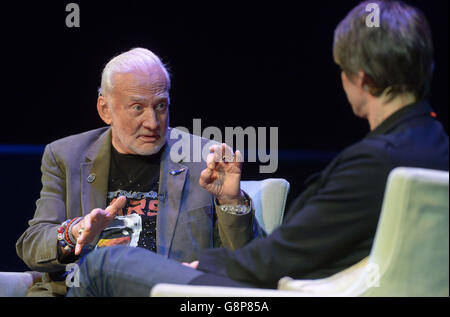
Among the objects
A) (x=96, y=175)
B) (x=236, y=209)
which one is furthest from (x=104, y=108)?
(x=236, y=209)

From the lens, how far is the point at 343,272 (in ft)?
5.14

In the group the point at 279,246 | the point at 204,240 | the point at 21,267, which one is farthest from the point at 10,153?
the point at 279,246

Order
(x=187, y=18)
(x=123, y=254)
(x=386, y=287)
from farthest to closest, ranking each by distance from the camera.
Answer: (x=187, y=18) < (x=123, y=254) < (x=386, y=287)

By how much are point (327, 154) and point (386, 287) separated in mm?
2632

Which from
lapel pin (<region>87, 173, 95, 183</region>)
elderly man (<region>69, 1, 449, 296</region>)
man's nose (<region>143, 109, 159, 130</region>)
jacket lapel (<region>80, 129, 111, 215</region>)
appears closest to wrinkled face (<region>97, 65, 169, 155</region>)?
man's nose (<region>143, 109, 159, 130</region>)

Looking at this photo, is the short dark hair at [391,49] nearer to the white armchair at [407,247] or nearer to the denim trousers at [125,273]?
the white armchair at [407,247]

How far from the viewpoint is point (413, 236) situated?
143 cm

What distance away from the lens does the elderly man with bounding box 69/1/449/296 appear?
1.53 m

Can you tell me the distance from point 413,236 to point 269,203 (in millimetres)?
1263

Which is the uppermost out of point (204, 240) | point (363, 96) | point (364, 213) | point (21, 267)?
point (363, 96)

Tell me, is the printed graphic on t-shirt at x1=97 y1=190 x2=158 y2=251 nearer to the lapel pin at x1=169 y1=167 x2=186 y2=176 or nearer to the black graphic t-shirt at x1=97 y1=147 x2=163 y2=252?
the black graphic t-shirt at x1=97 y1=147 x2=163 y2=252

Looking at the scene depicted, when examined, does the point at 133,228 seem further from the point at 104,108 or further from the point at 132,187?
the point at 104,108

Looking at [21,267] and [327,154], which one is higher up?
[327,154]

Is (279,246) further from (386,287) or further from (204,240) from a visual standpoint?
(204,240)
